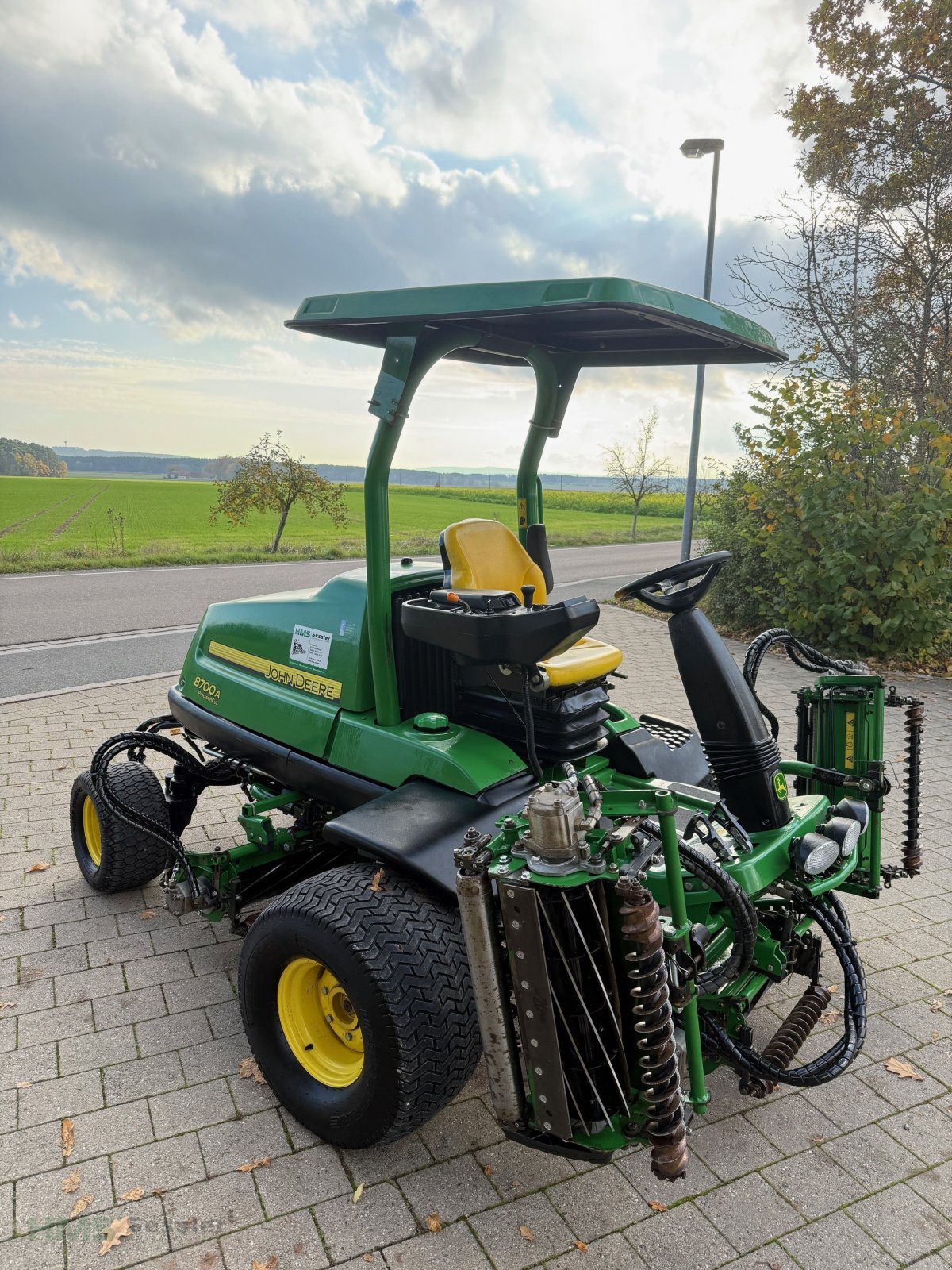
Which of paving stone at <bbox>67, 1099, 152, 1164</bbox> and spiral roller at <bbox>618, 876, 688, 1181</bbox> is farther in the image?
paving stone at <bbox>67, 1099, 152, 1164</bbox>

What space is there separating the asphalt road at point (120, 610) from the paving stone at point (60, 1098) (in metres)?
5.00

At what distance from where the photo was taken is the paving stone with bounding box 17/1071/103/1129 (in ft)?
8.18

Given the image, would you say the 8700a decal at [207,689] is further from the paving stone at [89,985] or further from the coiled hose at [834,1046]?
the coiled hose at [834,1046]

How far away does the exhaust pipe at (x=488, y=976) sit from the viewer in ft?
6.32

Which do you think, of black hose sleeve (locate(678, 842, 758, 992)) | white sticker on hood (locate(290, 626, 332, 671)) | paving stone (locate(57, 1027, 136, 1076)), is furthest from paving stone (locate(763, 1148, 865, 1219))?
white sticker on hood (locate(290, 626, 332, 671))

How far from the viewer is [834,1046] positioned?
2.61 meters

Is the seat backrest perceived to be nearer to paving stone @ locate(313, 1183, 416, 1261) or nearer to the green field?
the green field

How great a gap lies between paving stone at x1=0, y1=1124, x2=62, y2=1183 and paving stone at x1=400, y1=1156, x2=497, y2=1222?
92cm

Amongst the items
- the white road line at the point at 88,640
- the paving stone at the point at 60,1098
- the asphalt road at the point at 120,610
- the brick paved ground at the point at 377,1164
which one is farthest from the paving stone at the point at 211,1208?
the white road line at the point at 88,640

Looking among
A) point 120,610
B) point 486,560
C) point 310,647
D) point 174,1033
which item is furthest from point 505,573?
point 120,610

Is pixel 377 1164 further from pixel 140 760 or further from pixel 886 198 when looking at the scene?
pixel 886 198

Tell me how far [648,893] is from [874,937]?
2227 millimetres

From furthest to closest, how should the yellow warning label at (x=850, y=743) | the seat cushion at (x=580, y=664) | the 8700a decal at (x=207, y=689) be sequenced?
the 8700a decal at (x=207, y=689)
the yellow warning label at (x=850, y=743)
the seat cushion at (x=580, y=664)

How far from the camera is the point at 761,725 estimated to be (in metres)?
2.91
